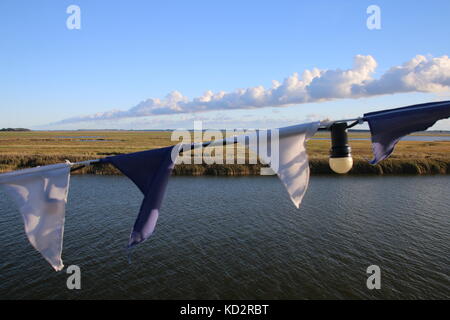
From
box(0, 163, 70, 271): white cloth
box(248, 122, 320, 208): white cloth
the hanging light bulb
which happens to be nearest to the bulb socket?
the hanging light bulb

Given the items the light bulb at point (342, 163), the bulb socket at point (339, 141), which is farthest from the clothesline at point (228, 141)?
the light bulb at point (342, 163)

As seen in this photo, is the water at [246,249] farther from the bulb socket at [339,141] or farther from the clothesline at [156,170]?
the bulb socket at [339,141]

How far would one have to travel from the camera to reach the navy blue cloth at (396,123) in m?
3.97

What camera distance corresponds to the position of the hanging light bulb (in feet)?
14.6

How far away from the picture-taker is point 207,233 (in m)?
22.1

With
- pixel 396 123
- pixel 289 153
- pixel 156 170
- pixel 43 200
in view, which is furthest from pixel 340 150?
pixel 43 200

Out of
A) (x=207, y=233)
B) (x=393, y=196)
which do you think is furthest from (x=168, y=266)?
(x=393, y=196)

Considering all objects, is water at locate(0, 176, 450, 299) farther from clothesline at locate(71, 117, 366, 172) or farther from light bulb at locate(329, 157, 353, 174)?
clothesline at locate(71, 117, 366, 172)

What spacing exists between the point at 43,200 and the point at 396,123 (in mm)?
4618

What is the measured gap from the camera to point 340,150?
14.7 ft

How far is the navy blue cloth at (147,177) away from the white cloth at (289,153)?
3.79 feet

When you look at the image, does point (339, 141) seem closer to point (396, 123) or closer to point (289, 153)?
point (396, 123)
